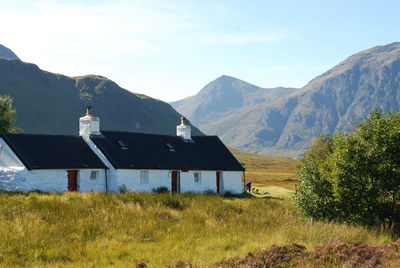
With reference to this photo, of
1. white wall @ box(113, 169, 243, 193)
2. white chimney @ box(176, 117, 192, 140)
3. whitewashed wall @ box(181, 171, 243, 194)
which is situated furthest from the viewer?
white chimney @ box(176, 117, 192, 140)

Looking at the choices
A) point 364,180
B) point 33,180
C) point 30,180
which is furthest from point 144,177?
point 364,180

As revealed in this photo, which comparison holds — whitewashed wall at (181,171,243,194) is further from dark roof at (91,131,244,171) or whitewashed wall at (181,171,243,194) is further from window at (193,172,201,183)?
dark roof at (91,131,244,171)

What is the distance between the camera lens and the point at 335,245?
506 inches

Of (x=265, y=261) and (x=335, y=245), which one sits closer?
(x=265, y=261)

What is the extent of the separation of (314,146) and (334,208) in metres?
38.9

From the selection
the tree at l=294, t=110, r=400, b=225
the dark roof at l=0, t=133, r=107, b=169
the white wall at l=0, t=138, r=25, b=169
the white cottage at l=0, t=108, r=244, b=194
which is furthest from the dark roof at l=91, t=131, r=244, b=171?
the tree at l=294, t=110, r=400, b=225

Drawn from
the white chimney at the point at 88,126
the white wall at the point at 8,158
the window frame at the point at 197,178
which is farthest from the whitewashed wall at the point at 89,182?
the window frame at the point at 197,178

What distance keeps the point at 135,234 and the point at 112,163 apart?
24466mm

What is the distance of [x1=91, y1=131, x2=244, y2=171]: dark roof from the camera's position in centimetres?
4081

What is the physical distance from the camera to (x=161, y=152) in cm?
4462

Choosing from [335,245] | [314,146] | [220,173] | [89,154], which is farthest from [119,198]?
[314,146]

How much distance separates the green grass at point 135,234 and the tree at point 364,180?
4.75ft

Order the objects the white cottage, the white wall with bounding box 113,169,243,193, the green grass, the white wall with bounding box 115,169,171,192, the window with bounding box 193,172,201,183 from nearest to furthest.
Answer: the green grass < the white cottage < the white wall with bounding box 115,169,171,192 < the white wall with bounding box 113,169,243,193 < the window with bounding box 193,172,201,183

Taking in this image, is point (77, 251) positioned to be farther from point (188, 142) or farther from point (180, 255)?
point (188, 142)
